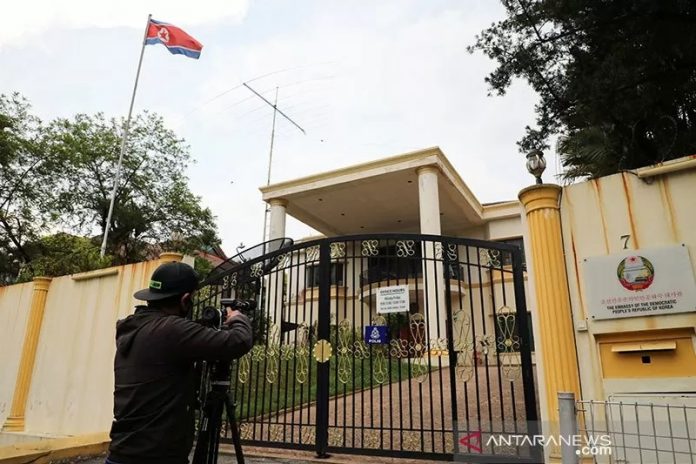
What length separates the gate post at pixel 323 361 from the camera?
4270mm

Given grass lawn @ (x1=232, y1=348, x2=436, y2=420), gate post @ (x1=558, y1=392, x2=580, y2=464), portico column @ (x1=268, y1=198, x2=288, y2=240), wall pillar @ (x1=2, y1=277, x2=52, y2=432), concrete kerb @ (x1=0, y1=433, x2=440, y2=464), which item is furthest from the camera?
portico column @ (x1=268, y1=198, x2=288, y2=240)

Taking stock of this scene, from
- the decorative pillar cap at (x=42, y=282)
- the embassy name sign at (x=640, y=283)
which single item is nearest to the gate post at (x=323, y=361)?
the embassy name sign at (x=640, y=283)

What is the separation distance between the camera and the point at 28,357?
6816 mm

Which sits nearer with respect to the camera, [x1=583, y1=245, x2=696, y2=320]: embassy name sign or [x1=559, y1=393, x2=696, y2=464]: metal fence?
[x1=559, y1=393, x2=696, y2=464]: metal fence

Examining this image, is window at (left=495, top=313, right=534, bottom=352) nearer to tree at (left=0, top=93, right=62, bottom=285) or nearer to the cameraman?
the cameraman

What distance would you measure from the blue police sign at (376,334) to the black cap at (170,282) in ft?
9.50

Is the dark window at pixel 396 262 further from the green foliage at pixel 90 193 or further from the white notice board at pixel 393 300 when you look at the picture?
the green foliage at pixel 90 193

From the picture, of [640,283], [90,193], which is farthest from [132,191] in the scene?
[640,283]

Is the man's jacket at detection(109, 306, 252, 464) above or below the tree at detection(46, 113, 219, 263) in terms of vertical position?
below

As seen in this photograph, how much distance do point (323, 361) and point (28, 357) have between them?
5.30 metres

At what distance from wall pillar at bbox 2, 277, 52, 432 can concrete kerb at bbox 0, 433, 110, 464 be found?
2805 millimetres

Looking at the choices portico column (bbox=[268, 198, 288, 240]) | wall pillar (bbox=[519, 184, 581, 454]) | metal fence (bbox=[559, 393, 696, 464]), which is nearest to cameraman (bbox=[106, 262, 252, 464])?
metal fence (bbox=[559, 393, 696, 464])

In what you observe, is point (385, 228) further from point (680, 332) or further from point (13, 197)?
point (680, 332)

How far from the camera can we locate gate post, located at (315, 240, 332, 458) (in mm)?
4270
